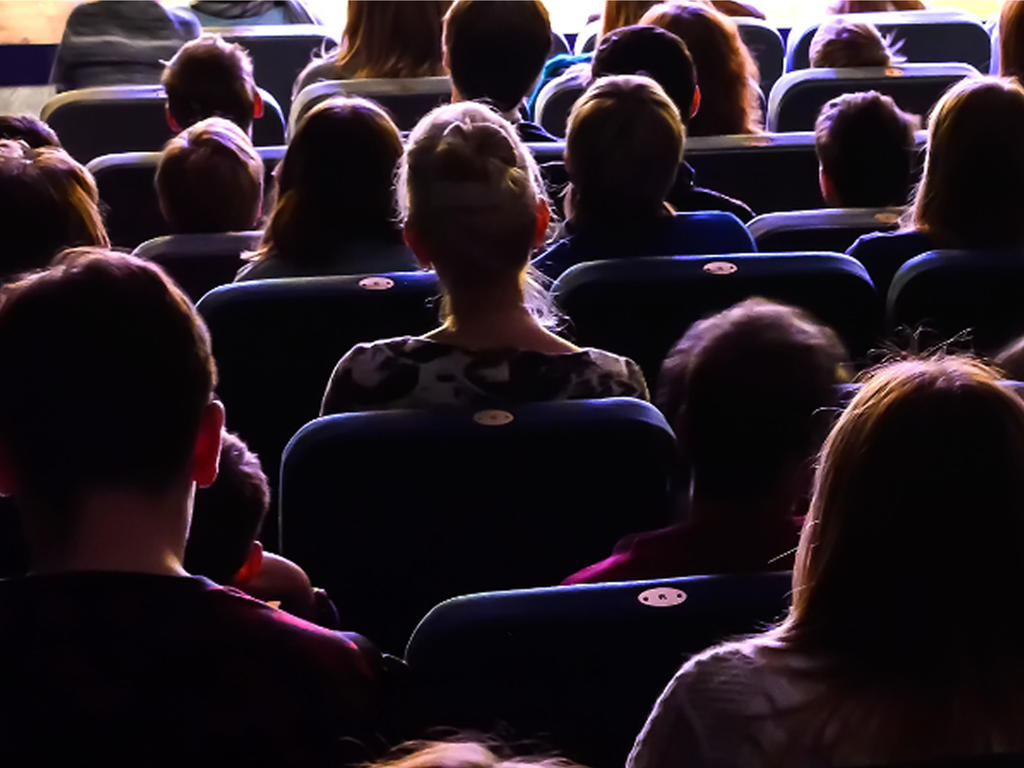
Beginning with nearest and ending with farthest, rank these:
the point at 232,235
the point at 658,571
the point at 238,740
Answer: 1. the point at 238,740
2. the point at 658,571
3. the point at 232,235

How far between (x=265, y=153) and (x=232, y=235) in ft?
1.97

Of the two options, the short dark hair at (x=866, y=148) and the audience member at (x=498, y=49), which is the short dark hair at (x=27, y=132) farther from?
the short dark hair at (x=866, y=148)

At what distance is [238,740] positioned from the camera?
989 millimetres

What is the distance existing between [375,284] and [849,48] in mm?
1912

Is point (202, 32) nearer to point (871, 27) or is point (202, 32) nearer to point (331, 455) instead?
point (871, 27)

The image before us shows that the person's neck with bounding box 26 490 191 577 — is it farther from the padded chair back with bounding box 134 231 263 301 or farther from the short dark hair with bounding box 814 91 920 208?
the short dark hair with bounding box 814 91 920 208

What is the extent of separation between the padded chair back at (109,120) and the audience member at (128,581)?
2.41m

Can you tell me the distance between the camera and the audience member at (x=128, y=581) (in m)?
0.97

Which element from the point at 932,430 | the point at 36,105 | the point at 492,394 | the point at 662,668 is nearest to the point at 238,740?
the point at 662,668

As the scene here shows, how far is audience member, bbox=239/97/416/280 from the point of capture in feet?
7.72

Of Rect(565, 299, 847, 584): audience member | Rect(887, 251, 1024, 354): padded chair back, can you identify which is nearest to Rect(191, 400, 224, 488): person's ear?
Rect(565, 299, 847, 584): audience member

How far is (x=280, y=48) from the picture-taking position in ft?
14.1

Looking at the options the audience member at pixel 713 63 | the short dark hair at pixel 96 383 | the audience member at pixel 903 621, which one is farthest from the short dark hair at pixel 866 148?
the short dark hair at pixel 96 383

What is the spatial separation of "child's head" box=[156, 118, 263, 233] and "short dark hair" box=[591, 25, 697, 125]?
74 centimetres
